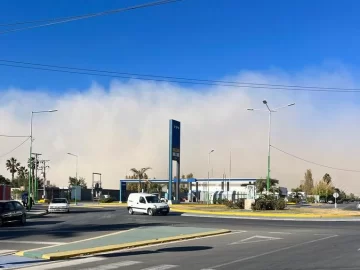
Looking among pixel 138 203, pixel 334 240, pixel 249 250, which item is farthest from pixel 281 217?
pixel 249 250

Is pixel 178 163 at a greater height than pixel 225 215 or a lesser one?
greater

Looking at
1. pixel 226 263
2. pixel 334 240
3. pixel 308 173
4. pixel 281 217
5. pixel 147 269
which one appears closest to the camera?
pixel 147 269

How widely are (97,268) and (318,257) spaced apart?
6.32m

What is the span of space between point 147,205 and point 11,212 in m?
15.0

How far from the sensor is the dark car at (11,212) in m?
27.2

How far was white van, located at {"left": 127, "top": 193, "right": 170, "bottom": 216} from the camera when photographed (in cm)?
4041

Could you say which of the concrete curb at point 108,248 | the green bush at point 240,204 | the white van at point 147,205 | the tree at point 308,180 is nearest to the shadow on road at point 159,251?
the concrete curb at point 108,248

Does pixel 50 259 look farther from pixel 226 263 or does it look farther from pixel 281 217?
pixel 281 217

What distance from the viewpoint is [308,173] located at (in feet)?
530

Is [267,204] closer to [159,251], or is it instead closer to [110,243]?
[110,243]

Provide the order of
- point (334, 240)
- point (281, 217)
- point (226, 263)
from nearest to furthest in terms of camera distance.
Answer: point (226, 263)
point (334, 240)
point (281, 217)

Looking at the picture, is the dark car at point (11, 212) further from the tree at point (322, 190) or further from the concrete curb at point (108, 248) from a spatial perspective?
the tree at point (322, 190)

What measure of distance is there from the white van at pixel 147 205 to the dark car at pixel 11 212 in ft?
45.1

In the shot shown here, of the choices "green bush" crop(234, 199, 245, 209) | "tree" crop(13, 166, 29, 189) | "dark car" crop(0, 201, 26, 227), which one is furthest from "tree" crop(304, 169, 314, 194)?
"dark car" crop(0, 201, 26, 227)
